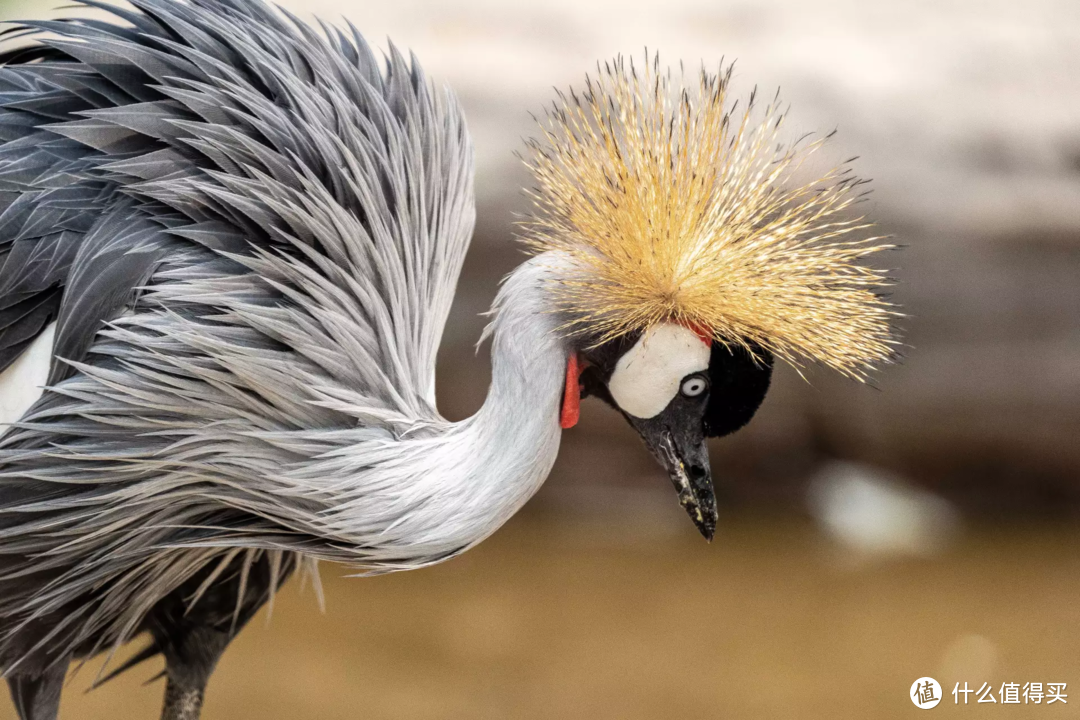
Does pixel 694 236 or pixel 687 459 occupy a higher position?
pixel 694 236

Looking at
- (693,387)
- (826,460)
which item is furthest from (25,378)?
(826,460)

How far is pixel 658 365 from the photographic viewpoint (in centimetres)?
91

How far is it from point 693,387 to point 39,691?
0.71m

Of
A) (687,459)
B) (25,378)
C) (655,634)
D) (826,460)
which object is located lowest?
(655,634)

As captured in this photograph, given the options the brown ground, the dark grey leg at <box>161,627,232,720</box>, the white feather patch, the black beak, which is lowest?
the brown ground

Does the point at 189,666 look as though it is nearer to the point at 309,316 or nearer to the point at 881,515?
the point at 309,316

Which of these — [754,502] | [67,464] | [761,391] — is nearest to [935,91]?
[754,502]

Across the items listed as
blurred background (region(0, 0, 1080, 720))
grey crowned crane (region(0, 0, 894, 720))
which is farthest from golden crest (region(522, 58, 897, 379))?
blurred background (region(0, 0, 1080, 720))

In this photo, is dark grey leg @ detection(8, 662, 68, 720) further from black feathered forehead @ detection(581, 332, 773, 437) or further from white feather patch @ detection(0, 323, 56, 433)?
black feathered forehead @ detection(581, 332, 773, 437)

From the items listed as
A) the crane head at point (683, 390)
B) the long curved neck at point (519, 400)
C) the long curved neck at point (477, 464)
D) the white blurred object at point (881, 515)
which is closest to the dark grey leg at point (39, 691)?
the long curved neck at point (477, 464)

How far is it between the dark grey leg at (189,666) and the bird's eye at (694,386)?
62 cm

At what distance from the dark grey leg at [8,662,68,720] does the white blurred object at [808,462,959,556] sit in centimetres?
155

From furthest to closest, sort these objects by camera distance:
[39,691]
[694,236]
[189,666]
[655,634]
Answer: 1. [655,634]
2. [189,666]
3. [39,691]
4. [694,236]

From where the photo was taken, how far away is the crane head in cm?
90
